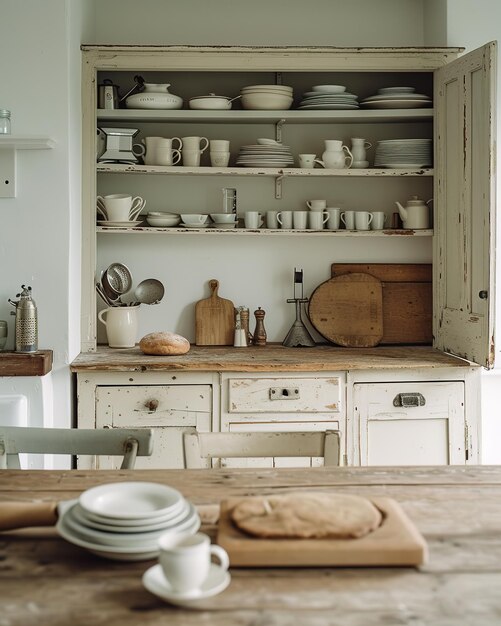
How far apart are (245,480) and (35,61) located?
203 centimetres

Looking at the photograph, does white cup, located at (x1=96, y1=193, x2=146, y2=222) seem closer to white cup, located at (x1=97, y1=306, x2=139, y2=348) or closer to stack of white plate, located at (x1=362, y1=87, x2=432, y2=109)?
white cup, located at (x1=97, y1=306, x2=139, y2=348)

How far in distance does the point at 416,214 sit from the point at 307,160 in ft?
1.85

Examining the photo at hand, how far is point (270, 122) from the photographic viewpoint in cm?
372

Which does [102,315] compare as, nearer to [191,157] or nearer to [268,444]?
[191,157]

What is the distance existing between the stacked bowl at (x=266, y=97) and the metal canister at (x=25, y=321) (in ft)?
4.38

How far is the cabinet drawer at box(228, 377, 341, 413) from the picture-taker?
3146 millimetres

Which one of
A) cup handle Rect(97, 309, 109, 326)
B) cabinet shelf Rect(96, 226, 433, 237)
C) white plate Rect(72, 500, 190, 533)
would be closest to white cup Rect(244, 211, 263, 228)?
cabinet shelf Rect(96, 226, 433, 237)

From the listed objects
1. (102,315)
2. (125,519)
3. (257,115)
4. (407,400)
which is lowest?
(407,400)

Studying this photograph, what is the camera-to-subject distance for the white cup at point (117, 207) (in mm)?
3502

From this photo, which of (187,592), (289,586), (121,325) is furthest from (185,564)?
(121,325)

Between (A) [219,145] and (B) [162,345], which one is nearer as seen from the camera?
(B) [162,345]

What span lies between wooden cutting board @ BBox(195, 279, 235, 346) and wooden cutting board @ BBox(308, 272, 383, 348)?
1.27ft

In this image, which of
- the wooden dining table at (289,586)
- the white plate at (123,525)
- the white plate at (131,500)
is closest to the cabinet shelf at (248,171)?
the wooden dining table at (289,586)

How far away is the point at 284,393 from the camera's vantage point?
10.4 ft
